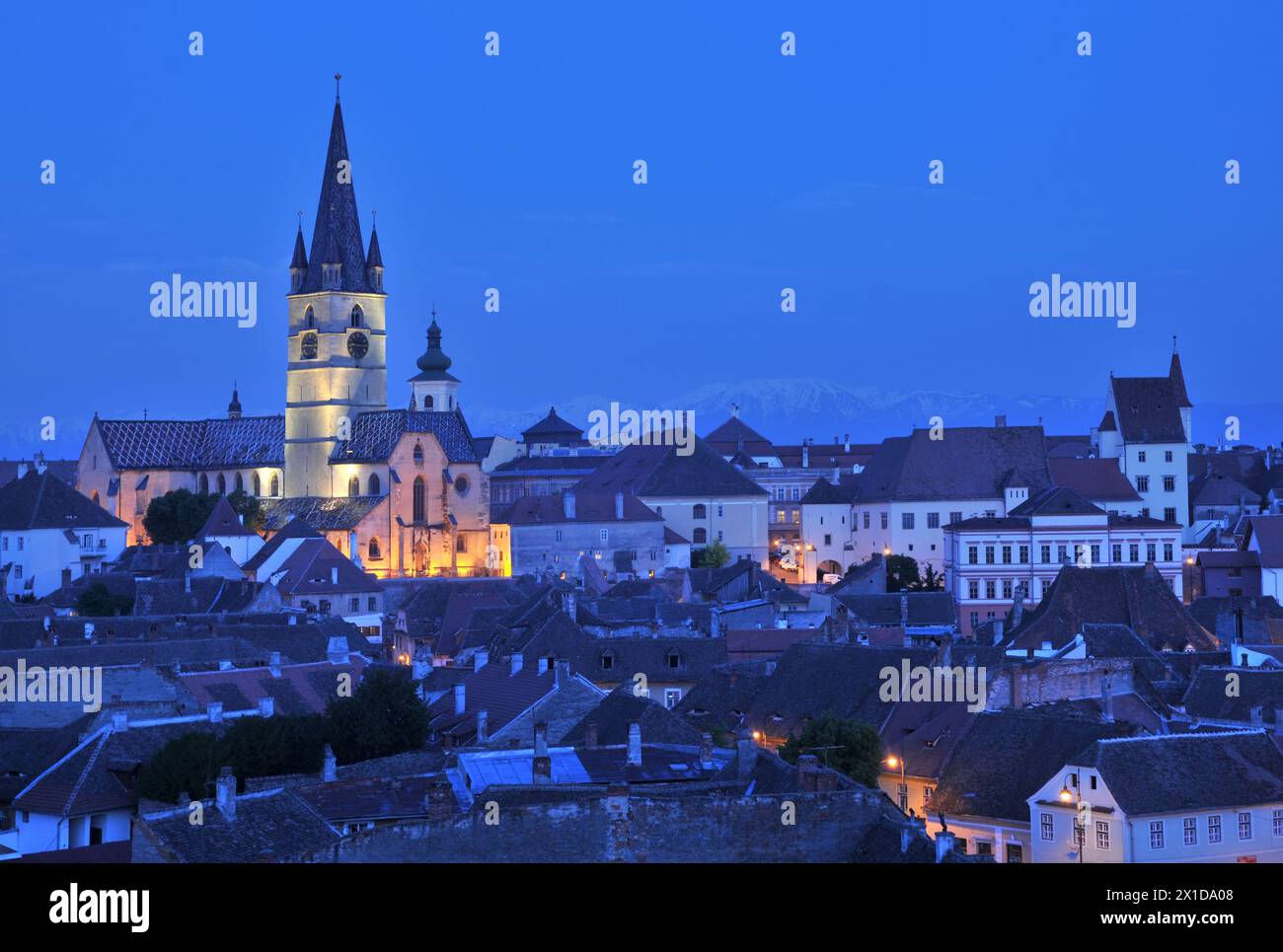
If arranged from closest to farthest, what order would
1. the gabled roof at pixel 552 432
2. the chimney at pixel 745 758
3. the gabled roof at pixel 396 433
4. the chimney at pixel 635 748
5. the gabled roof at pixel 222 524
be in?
the chimney at pixel 745 758, the chimney at pixel 635 748, the gabled roof at pixel 222 524, the gabled roof at pixel 396 433, the gabled roof at pixel 552 432

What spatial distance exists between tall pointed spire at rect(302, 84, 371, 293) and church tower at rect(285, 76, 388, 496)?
62 millimetres

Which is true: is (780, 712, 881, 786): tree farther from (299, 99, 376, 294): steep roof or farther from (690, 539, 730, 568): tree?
(299, 99, 376, 294): steep roof

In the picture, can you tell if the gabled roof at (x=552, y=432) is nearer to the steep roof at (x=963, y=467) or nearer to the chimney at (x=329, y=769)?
the steep roof at (x=963, y=467)

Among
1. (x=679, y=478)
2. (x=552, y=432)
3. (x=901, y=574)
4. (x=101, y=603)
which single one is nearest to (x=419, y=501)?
(x=679, y=478)

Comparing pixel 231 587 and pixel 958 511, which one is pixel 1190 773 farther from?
pixel 958 511

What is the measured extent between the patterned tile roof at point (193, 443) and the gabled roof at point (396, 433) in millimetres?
7429

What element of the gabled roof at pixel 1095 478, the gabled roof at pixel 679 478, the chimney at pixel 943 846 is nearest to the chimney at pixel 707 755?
the chimney at pixel 943 846

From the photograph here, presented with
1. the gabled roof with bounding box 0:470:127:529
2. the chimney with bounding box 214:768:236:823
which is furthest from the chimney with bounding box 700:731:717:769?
the gabled roof with bounding box 0:470:127:529

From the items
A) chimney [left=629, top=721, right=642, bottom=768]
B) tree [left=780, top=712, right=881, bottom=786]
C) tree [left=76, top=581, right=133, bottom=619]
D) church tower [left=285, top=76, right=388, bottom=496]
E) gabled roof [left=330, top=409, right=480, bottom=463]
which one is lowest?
tree [left=780, top=712, right=881, bottom=786]

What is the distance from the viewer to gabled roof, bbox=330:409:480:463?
11662 cm

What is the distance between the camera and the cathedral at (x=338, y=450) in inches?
4429

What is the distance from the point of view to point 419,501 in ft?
374
